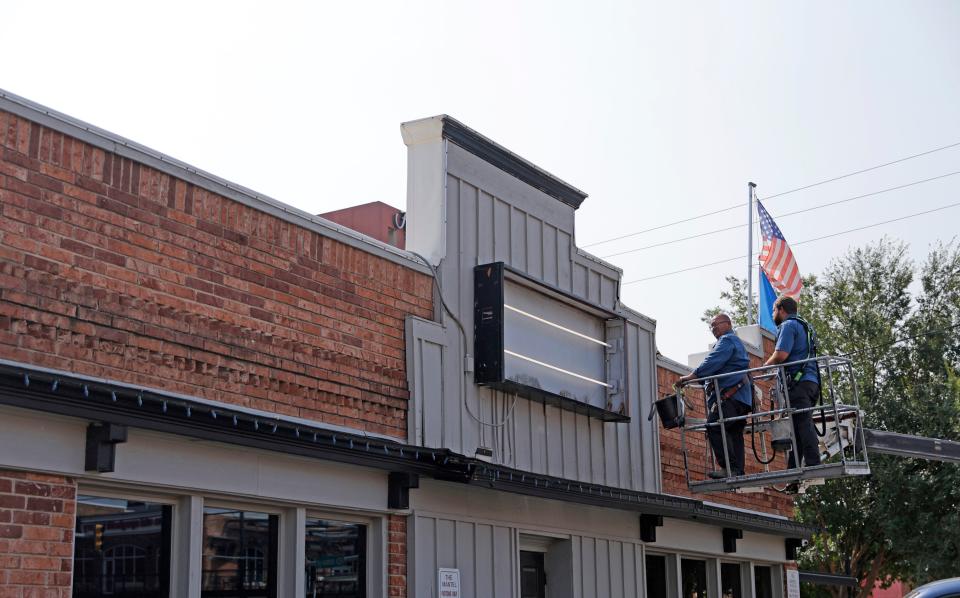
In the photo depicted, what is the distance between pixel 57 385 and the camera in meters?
6.94

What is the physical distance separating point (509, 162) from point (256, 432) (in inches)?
195

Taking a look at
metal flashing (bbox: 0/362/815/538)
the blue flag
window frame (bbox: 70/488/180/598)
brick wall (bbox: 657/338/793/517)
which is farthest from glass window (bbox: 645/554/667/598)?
the blue flag

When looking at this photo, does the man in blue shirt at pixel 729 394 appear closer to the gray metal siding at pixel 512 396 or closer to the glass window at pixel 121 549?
the gray metal siding at pixel 512 396

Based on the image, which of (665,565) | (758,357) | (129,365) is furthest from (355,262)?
(758,357)

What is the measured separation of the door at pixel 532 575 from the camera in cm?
1226

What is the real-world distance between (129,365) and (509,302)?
4750mm

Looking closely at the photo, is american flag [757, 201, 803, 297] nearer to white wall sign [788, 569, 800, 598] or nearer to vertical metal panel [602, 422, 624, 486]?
white wall sign [788, 569, 800, 598]

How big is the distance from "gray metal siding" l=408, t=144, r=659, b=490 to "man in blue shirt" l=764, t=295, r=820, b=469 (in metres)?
2.47

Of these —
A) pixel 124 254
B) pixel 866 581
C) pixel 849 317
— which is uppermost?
pixel 849 317

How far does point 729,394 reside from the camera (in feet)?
37.7

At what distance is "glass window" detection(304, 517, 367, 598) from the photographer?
9586 millimetres

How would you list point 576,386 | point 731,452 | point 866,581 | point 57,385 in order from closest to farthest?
point 57,385 < point 731,452 < point 576,386 < point 866,581

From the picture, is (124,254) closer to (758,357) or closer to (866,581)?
(758,357)

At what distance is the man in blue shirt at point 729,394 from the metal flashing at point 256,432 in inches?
49.5
